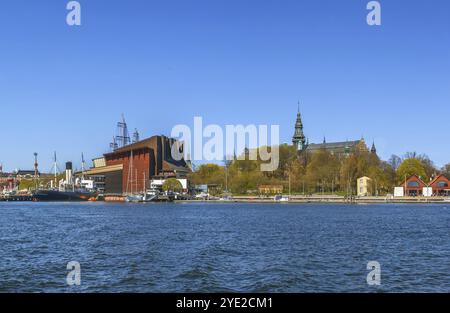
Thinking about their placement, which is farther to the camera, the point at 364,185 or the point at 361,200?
the point at 364,185

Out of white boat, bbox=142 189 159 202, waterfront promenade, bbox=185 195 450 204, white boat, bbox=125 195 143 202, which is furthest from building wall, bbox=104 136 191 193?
waterfront promenade, bbox=185 195 450 204

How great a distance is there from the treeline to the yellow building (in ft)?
3.38

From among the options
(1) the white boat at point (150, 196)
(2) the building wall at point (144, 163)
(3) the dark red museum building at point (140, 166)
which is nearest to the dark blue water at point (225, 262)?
(1) the white boat at point (150, 196)

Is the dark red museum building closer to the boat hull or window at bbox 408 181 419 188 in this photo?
the boat hull

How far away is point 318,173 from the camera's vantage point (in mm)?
157750

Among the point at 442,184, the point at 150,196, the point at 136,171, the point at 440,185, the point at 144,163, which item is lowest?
the point at 150,196

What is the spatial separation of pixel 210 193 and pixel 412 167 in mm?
65255

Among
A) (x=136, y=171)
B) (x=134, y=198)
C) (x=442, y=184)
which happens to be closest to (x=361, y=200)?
(x=442, y=184)

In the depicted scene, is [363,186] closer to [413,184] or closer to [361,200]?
[413,184]

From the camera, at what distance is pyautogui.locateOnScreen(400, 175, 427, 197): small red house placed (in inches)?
5571

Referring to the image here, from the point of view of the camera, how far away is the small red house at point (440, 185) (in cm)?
14200

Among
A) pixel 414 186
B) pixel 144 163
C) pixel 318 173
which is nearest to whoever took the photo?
pixel 414 186

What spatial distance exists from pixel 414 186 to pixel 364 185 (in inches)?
536
